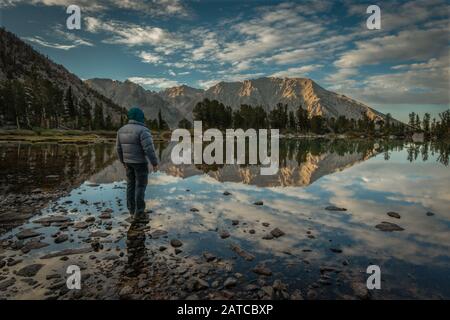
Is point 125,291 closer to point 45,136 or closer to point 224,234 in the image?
point 224,234

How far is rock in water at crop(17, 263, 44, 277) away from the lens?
6.87 meters

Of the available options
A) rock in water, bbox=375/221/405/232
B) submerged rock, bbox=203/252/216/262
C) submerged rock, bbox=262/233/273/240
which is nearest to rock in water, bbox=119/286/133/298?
submerged rock, bbox=203/252/216/262

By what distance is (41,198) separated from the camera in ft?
47.9

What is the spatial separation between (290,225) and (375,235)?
9.03 feet

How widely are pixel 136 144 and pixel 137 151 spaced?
27cm

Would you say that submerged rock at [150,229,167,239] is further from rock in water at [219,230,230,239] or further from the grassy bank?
the grassy bank

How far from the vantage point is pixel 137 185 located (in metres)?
11.9

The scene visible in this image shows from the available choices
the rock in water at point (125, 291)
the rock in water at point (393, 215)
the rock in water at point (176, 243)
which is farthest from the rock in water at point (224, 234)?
the rock in water at point (393, 215)

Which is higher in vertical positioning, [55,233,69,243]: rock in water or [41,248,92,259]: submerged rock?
[55,233,69,243]: rock in water

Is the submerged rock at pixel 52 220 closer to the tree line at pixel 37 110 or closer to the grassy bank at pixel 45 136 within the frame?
the grassy bank at pixel 45 136

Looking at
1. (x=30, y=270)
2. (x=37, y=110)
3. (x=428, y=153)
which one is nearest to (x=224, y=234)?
(x=30, y=270)

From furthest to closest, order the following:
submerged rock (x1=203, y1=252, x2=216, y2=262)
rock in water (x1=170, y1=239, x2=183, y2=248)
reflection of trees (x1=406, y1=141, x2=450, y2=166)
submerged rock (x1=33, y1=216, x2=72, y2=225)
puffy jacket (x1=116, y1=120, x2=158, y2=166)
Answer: reflection of trees (x1=406, y1=141, x2=450, y2=166), puffy jacket (x1=116, y1=120, x2=158, y2=166), submerged rock (x1=33, y1=216, x2=72, y2=225), rock in water (x1=170, y1=239, x2=183, y2=248), submerged rock (x1=203, y1=252, x2=216, y2=262)

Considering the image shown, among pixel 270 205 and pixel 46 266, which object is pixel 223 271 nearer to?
pixel 46 266
